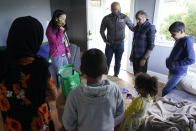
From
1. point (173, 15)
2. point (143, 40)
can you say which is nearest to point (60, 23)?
point (143, 40)

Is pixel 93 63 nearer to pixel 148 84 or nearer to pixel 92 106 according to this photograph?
pixel 92 106

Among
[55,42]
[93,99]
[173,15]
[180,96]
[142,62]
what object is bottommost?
[180,96]

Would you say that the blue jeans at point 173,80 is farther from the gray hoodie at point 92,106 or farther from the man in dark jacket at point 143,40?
the gray hoodie at point 92,106

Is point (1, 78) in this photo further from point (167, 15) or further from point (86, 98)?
point (167, 15)

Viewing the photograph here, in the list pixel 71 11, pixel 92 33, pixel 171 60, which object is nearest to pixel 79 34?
pixel 92 33

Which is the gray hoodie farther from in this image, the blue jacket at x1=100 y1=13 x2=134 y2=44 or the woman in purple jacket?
the blue jacket at x1=100 y1=13 x2=134 y2=44

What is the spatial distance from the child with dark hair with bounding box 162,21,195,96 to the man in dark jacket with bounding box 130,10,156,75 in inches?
12.3

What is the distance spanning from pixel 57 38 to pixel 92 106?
145cm

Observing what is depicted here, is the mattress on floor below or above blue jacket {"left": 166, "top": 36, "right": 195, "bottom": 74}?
below

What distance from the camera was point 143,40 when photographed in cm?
219

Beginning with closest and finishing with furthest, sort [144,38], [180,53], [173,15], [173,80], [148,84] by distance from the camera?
[148,84] < [180,53] < [173,80] < [144,38] < [173,15]

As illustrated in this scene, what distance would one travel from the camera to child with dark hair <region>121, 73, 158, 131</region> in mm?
1200

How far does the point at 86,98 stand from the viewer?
0.80 metres

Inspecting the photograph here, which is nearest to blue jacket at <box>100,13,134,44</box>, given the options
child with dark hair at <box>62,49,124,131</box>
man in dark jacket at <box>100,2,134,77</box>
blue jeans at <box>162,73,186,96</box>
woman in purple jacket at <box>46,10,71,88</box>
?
man in dark jacket at <box>100,2,134,77</box>
